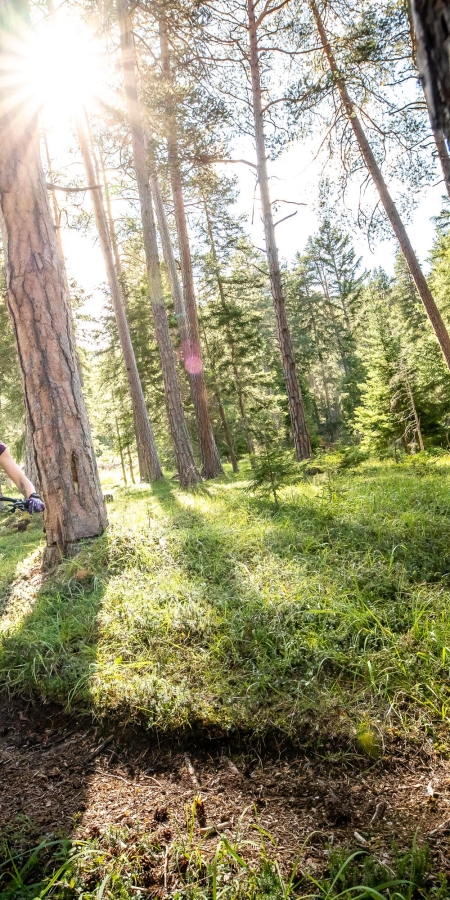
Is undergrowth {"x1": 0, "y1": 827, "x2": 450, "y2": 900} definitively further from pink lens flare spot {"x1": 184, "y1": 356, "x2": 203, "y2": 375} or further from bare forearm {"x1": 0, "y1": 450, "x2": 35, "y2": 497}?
pink lens flare spot {"x1": 184, "y1": 356, "x2": 203, "y2": 375}

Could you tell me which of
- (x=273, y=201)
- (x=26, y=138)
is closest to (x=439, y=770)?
(x=26, y=138)

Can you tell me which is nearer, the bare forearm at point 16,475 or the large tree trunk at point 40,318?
the bare forearm at point 16,475

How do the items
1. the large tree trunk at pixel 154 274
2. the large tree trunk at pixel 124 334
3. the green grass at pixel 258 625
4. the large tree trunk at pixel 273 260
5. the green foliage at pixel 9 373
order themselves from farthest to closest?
1. the green foliage at pixel 9 373
2. the large tree trunk at pixel 124 334
3. the large tree trunk at pixel 273 260
4. the large tree trunk at pixel 154 274
5. the green grass at pixel 258 625

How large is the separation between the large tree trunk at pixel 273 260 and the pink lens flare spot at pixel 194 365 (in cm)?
287

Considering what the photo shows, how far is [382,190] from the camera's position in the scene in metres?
9.68

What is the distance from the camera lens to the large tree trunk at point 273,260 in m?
9.52

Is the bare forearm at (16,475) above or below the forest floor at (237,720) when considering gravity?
above

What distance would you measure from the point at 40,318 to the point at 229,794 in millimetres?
4545

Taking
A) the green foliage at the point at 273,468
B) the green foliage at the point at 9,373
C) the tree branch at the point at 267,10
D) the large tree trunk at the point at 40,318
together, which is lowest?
the green foliage at the point at 273,468

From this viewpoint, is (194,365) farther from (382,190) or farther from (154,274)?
(382,190)

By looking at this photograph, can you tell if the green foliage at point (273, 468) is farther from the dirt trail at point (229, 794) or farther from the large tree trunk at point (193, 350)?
the large tree trunk at point (193, 350)

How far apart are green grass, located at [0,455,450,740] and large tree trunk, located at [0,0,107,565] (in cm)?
66

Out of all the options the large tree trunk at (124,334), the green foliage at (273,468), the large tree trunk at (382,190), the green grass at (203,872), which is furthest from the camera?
the large tree trunk at (124,334)

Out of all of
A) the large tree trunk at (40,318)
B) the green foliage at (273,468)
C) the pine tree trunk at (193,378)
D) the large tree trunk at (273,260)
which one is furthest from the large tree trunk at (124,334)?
the green foliage at (273,468)
